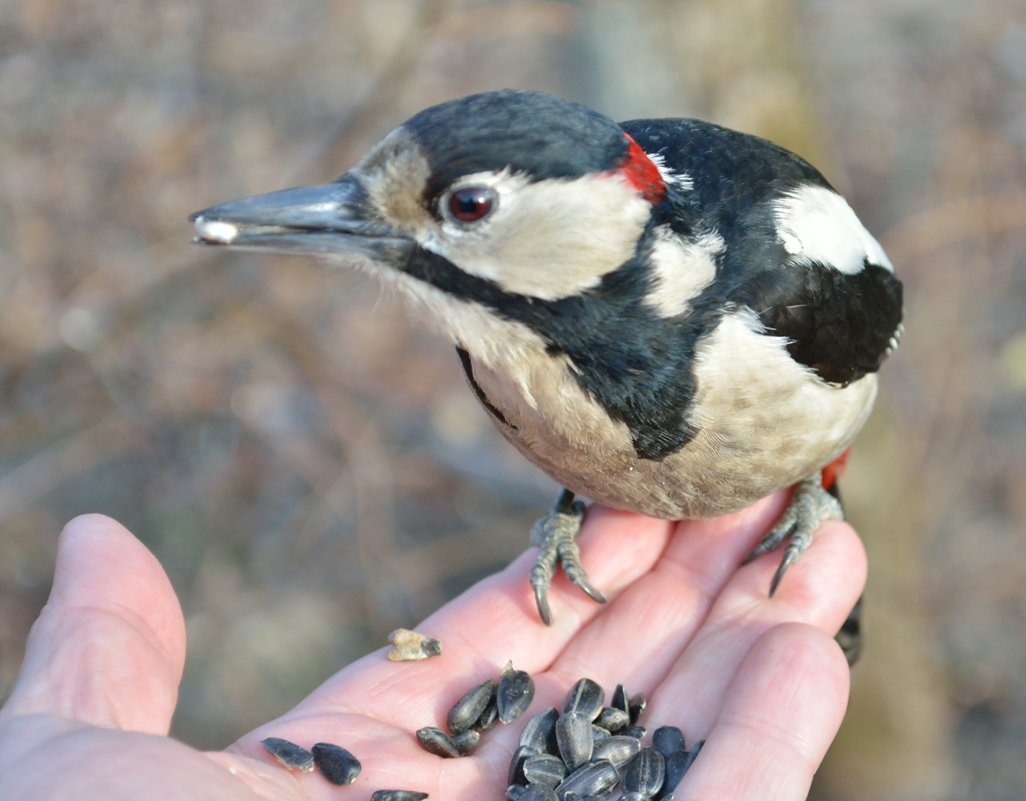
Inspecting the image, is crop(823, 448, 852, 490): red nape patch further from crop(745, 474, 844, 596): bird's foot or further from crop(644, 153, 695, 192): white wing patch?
crop(644, 153, 695, 192): white wing patch

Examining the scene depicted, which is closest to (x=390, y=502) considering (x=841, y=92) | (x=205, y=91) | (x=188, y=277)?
(x=188, y=277)

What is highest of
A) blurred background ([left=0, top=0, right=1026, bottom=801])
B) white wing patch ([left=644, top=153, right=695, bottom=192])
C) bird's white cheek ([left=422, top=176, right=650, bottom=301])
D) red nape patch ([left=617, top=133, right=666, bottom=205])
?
red nape patch ([left=617, top=133, right=666, bottom=205])

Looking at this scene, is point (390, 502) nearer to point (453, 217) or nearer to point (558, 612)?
point (558, 612)

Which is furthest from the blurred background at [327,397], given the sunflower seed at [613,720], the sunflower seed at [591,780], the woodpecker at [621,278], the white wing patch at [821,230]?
the sunflower seed at [591,780]

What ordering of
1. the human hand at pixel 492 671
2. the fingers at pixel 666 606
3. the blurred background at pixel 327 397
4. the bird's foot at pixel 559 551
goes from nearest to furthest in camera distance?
the human hand at pixel 492 671
the fingers at pixel 666 606
the bird's foot at pixel 559 551
the blurred background at pixel 327 397

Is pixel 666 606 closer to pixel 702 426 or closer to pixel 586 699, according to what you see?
pixel 586 699

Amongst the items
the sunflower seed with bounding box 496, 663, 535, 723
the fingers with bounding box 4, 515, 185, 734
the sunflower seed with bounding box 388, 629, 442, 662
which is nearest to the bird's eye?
the fingers with bounding box 4, 515, 185, 734

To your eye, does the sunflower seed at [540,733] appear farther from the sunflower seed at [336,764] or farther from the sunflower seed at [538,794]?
the sunflower seed at [336,764]
